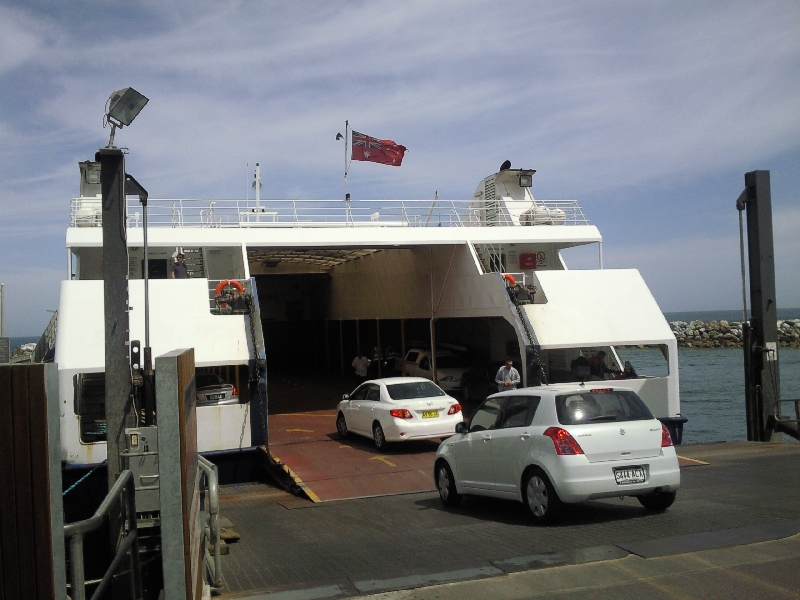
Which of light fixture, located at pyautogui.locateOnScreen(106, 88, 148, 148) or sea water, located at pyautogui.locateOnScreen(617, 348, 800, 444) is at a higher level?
light fixture, located at pyautogui.locateOnScreen(106, 88, 148, 148)

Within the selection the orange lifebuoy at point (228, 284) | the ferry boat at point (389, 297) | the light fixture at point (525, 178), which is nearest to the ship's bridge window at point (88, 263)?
the ferry boat at point (389, 297)

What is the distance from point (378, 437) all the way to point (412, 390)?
44.3 inches

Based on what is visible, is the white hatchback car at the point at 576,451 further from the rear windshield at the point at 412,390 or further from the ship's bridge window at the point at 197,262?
the ship's bridge window at the point at 197,262

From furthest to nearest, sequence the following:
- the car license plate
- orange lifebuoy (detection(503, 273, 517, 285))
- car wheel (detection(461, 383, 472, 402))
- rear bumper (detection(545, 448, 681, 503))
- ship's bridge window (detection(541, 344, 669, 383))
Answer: car wheel (detection(461, 383, 472, 402))
orange lifebuoy (detection(503, 273, 517, 285))
ship's bridge window (detection(541, 344, 669, 383))
the car license plate
rear bumper (detection(545, 448, 681, 503))

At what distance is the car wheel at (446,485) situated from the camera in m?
10.0

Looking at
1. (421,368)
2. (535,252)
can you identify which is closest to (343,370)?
(421,368)

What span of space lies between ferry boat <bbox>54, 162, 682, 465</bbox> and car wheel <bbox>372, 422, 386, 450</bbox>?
2147 millimetres

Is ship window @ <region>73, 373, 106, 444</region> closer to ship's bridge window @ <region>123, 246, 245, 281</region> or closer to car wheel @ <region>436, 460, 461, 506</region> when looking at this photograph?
ship's bridge window @ <region>123, 246, 245, 281</region>

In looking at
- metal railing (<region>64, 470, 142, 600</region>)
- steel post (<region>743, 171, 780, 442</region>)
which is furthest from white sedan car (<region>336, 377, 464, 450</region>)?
metal railing (<region>64, 470, 142, 600</region>)

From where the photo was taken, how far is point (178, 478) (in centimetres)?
→ 484

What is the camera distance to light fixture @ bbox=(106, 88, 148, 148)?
321 inches

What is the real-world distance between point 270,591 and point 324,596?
54cm

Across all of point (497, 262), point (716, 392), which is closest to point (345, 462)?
point (497, 262)

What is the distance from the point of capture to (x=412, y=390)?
49.5 ft
